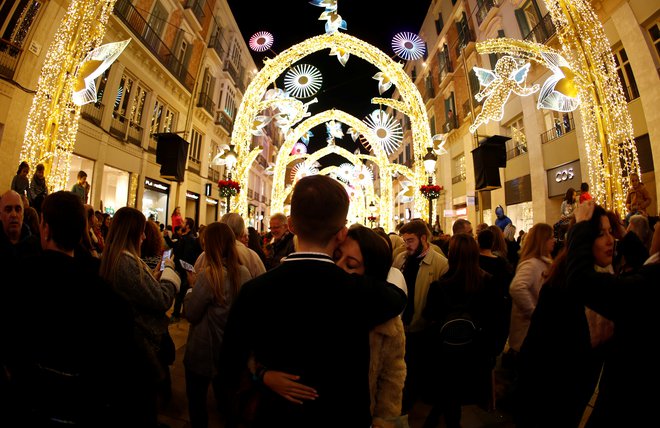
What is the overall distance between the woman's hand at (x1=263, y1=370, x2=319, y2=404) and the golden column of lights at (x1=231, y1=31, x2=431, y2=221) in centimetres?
899

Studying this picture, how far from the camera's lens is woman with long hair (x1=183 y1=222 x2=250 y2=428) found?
2.72 m

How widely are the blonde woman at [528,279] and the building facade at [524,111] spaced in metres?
6.96

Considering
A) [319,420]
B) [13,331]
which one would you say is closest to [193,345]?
[13,331]

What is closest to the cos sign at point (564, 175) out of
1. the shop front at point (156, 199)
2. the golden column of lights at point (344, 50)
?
the golden column of lights at point (344, 50)

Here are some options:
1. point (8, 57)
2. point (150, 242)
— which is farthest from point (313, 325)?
point (8, 57)

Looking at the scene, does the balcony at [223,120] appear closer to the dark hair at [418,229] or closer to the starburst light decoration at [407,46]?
the starburst light decoration at [407,46]

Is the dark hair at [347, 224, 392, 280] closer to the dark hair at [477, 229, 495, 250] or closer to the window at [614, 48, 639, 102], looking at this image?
the dark hair at [477, 229, 495, 250]

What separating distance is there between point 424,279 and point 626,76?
1336 centimetres

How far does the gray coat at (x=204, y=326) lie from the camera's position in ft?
8.93

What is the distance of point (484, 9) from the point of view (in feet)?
62.3

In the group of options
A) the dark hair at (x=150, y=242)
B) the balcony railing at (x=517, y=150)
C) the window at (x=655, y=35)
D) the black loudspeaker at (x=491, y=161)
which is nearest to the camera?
the dark hair at (x=150, y=242)

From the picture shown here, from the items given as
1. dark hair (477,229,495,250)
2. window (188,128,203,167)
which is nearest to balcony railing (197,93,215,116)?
window (188,128,203,167)

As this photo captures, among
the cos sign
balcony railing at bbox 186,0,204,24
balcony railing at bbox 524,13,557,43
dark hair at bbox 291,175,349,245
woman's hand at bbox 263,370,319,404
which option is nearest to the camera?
woman's hand at bbox 263,370,319,404

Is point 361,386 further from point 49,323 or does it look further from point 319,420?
point 49,323
